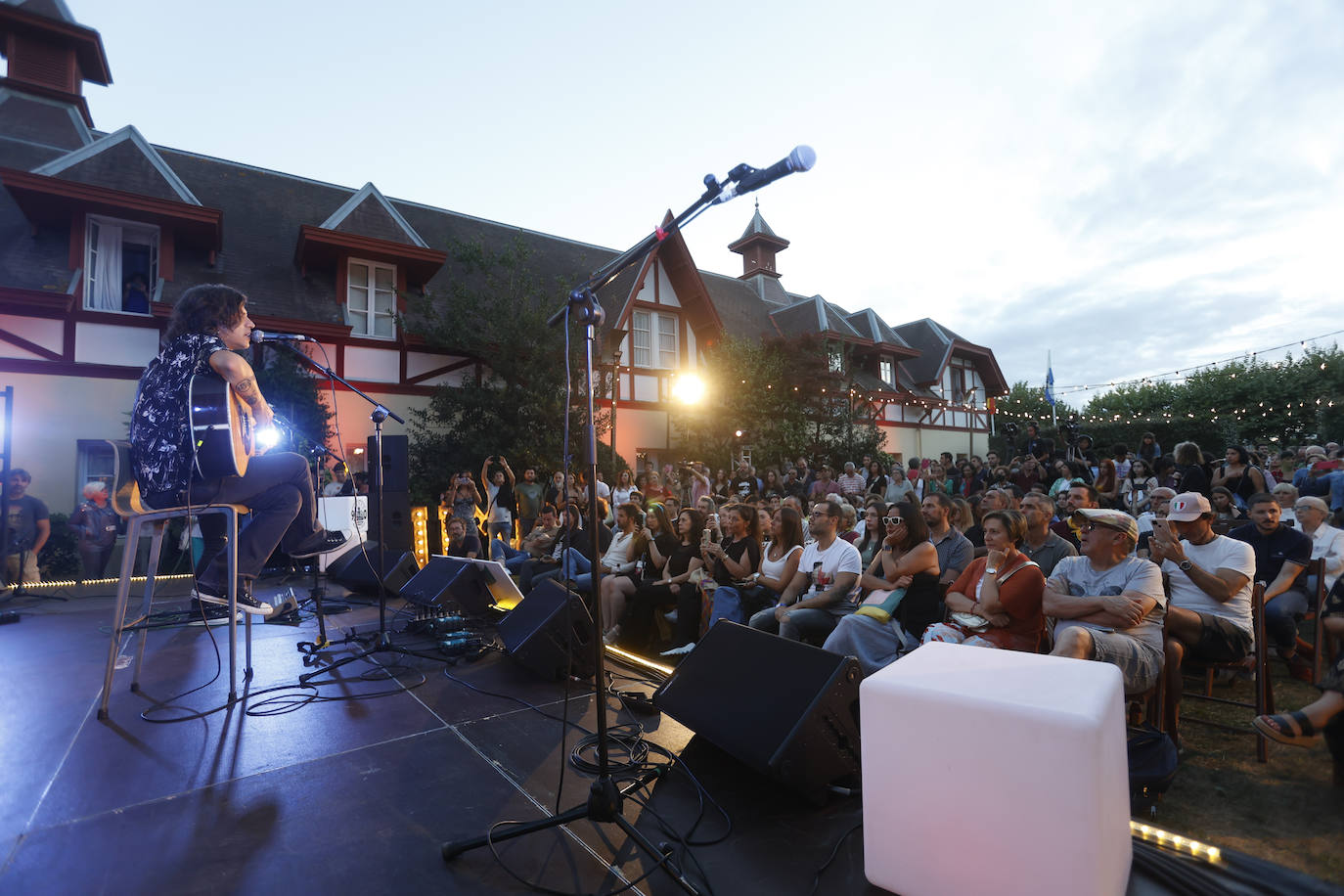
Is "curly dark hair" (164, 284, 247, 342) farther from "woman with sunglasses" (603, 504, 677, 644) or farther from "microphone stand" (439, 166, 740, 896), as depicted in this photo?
"woman with sunglasses" (603, 504, 677, 644)

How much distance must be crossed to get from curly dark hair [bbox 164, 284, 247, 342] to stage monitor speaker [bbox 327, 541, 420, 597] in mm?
3621

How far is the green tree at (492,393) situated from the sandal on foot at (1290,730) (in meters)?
10.2

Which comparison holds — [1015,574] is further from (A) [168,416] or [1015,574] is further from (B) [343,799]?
(A) [168,416]

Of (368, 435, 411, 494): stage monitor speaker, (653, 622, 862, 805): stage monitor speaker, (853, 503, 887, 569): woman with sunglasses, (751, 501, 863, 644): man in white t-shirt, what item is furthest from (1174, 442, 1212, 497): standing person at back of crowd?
(368, 435, 411, 494): stage monitor speaker

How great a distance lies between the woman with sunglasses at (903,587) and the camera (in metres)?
3.94

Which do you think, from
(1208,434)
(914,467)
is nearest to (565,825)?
(914,467)

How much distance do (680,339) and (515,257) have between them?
18.4 feet

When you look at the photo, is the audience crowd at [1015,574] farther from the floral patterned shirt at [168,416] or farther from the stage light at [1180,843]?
the floral patterned shirt at [168,416]

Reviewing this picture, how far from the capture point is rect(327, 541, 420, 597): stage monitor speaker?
7.02 metres

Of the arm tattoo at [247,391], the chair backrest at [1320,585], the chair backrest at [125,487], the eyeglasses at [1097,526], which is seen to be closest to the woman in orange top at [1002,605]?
the eyeglasses at [1097,526]

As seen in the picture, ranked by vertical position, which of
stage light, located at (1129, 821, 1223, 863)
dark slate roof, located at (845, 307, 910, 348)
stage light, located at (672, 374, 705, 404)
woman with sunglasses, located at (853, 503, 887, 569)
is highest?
dark slate roof, located at (845, 307, 910, 348)

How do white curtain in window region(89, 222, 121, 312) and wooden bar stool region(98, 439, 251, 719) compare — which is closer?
wooden bar stool region(98, 439, 251, 719)

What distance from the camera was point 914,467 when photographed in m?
11.2

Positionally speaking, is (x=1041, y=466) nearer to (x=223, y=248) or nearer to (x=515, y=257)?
(x=515, y=257)
